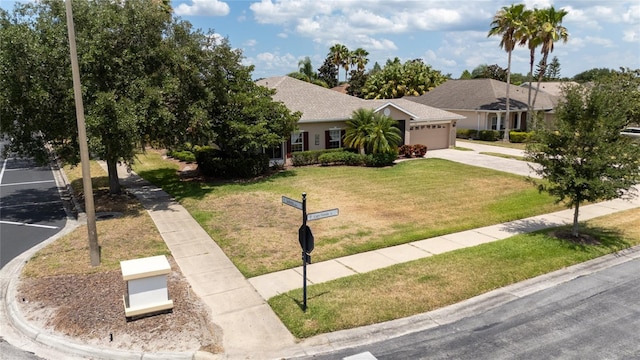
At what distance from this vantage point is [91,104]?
49.0ft

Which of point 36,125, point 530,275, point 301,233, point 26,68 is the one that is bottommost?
point 530,275

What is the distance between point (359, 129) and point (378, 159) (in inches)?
84.7

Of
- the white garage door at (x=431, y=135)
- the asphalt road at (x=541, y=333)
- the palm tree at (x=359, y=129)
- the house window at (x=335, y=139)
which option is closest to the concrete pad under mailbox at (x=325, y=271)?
the asphalt road at (x=541, y=333)

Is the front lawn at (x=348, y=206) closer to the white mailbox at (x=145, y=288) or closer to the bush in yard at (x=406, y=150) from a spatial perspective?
the white mailbox at (x=145, y=288)

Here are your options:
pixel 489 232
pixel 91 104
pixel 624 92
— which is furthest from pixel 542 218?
pixel 91 104

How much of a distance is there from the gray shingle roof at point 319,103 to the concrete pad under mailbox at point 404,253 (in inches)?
600

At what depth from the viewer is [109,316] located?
8.54 meters

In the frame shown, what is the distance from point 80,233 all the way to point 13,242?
1.75 m

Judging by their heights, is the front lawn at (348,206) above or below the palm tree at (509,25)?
below

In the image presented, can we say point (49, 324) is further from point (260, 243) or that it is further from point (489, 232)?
point (489, 232)

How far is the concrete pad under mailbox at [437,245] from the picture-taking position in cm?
1254

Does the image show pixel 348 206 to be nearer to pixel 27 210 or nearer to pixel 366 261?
pixel 366 261

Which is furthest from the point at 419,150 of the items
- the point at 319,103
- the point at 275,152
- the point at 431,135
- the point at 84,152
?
the point at 84,152

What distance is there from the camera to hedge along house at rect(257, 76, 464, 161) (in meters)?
27.5
